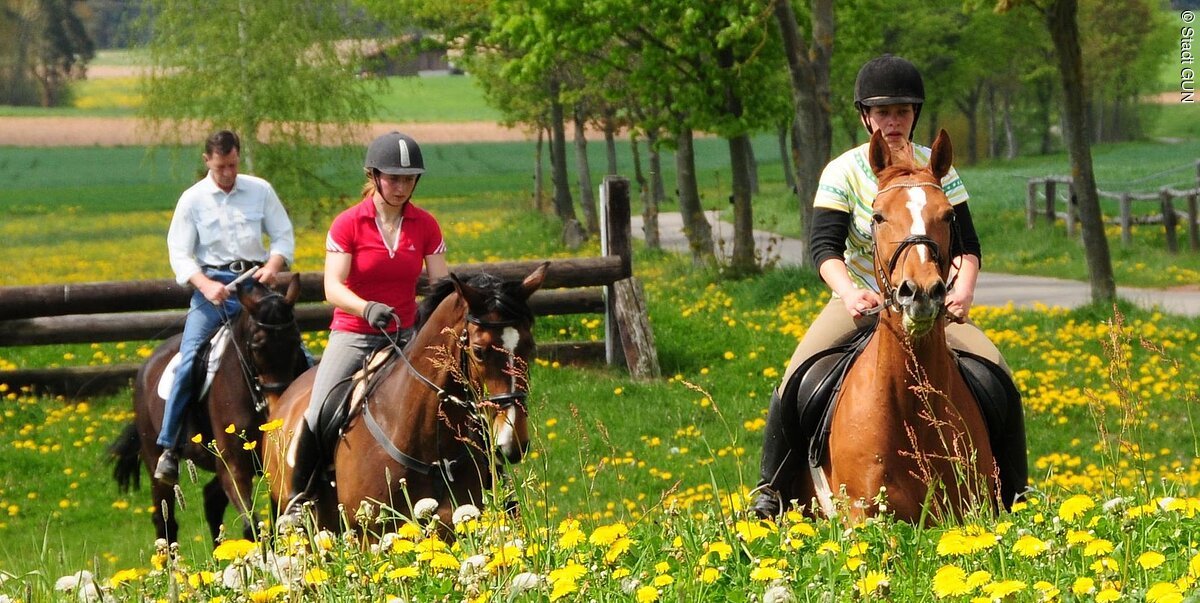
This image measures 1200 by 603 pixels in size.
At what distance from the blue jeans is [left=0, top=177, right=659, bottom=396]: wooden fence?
179 inches

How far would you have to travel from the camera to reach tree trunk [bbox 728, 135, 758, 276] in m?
20.5

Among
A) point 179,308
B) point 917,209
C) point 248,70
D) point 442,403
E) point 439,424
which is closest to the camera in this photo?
point 917,209

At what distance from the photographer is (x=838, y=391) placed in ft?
19.6

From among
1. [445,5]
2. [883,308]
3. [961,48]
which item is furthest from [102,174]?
[883,308]

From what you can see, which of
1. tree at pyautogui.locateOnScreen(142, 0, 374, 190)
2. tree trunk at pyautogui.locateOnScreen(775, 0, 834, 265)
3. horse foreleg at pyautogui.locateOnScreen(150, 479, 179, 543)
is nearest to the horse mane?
horse foreleg at pyautogui.locateOnScreen(150, 479, 179, 543)

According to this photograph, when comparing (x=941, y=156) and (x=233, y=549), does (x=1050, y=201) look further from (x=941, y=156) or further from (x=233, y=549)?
(x=233, y=549)

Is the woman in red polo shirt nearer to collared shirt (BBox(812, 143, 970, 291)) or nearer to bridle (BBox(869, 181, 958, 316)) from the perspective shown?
collared shirt (BBox(812, 143, 970, 291))

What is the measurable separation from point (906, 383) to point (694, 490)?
17.8ft

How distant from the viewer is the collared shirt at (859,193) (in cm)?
588

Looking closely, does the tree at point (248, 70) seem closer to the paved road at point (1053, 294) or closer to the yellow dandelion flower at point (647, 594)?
the paved road at point (1053, 294)

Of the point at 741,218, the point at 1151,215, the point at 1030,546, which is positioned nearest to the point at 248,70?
the point at 741,218

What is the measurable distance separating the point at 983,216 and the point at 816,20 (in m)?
17.6

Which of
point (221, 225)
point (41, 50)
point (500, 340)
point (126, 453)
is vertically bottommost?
point (126, 453)

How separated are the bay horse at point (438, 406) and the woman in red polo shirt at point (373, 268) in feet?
0.56
